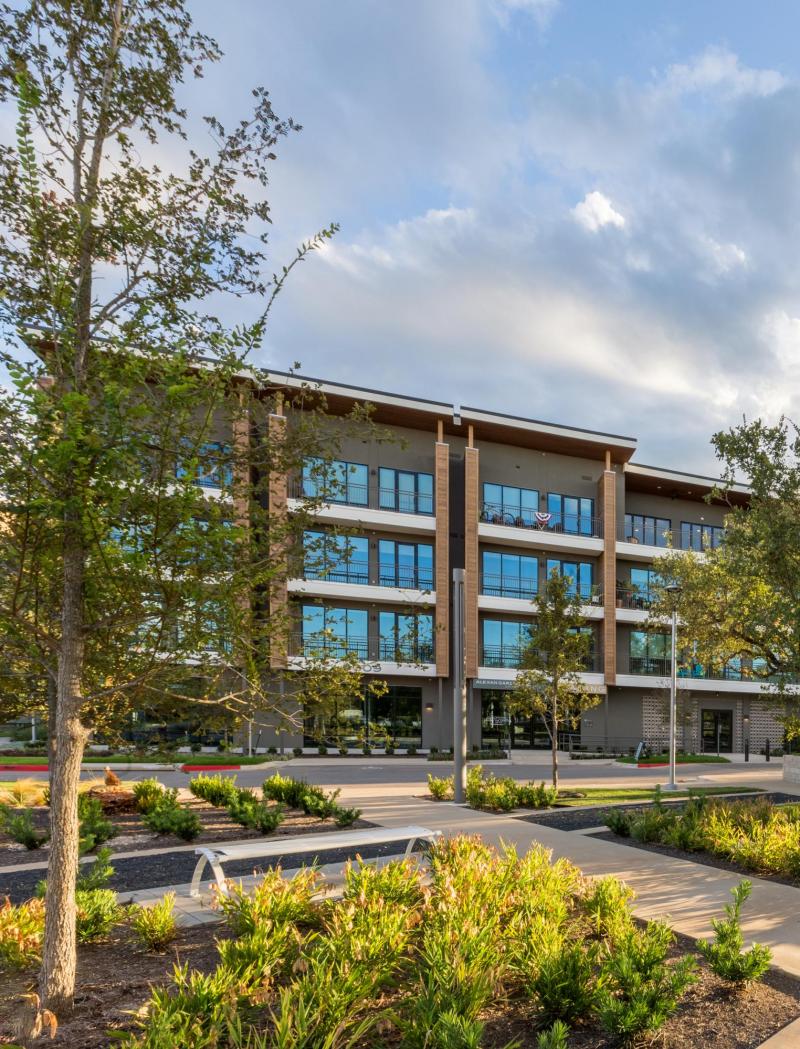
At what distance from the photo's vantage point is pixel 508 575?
3881 centimetres

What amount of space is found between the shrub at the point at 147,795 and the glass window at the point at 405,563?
72.0ft

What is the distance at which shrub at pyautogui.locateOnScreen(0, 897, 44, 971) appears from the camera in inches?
222

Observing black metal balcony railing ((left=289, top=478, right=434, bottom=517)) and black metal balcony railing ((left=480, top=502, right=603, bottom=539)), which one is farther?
black metal balcony railing ((left=480, top=502, right=603, bottom=539))

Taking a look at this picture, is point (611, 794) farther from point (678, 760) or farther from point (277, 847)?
point (678, 760)

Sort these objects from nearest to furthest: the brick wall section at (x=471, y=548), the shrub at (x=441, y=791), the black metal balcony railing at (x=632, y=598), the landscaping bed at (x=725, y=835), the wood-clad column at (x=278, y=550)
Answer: the wood-clad column at (x=278, y=550)
the landscaping bed at (x=725, y=835)
the shrub at (x=441, y=791)
the brick wall section at (x=471, y=548)
the black metal balcony railing at (x=632, y=598)

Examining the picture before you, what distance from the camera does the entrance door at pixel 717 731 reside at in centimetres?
4384

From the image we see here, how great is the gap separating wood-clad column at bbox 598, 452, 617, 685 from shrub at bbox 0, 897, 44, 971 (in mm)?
35492

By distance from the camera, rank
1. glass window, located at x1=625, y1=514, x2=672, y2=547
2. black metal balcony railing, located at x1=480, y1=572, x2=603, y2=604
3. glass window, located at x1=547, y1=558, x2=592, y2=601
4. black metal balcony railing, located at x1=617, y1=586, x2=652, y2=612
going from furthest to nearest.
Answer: glass window, located at x1=625, y1=514, x2=672, y2=547 < black metal balcony railing, located at x1=617, y1=586, x2=652, y2=612 < glass window, located at x1=547, y1=558, x2=592, y2=601 < black metal balcony railing, located at x1=480, y1=572, x2=603, y2=604

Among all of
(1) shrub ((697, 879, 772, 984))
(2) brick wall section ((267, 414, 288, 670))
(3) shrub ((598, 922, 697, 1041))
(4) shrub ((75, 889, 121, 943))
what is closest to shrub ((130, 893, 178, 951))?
(4) shrub ((75, 889, 121, 943))

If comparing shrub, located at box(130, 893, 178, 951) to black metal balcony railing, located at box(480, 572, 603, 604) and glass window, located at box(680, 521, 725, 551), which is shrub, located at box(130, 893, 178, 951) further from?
glass window, located at box(680, 521, 725, 551)

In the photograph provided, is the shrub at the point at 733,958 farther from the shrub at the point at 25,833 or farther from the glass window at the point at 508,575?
the glass window at the point at 508,575

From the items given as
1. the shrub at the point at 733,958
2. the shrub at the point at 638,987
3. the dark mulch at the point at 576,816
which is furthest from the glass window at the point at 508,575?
the shrub at the point at 638,987

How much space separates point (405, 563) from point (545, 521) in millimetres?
8353

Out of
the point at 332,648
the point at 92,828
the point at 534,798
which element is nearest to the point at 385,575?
the point at 534,798
